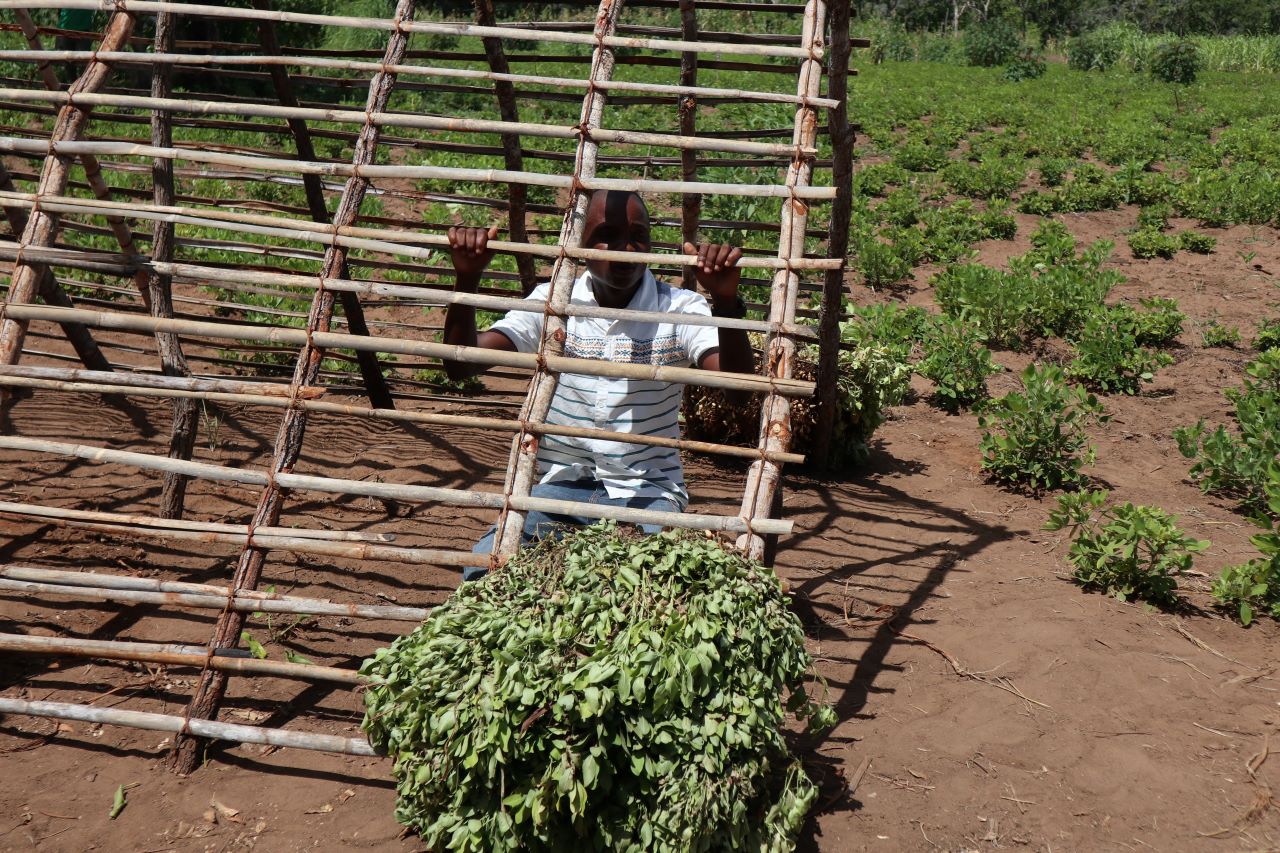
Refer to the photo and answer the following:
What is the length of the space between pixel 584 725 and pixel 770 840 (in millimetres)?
566

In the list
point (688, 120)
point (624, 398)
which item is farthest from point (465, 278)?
point (688, 120)

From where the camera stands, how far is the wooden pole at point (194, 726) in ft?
9.30

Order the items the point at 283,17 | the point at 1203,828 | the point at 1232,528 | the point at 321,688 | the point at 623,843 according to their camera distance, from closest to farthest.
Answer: the point at 623,843 → the point at 1203,828 → the point at 321,688 → the point at 283,17 → the point at 1232,528

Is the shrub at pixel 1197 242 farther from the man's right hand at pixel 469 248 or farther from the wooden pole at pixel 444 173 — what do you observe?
the man's right hand at pixel 469 248

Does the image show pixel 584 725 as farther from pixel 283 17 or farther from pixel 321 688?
pixel 283 17

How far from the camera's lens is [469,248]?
329cm

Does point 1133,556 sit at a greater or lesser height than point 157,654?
greater

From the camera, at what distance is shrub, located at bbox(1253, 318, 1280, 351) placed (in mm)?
6672

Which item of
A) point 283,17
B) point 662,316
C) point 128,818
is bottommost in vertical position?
point 128,818

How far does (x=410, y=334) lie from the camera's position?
6.56 metres

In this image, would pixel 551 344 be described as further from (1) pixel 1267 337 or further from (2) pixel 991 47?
(2) pixel 991 47

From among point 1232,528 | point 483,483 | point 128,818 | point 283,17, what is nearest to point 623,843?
point 128,818

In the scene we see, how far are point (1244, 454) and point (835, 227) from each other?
7.48 ft

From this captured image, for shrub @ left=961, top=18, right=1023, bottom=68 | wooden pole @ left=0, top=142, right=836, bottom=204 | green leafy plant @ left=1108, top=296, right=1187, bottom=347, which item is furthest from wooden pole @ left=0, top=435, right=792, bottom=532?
shrub @ left=961, top=18, right=1023, bottom=68
